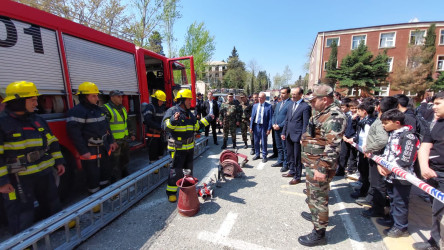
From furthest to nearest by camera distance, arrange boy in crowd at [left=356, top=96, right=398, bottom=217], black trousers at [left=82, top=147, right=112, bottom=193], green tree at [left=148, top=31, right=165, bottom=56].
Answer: green tree at [left=148, top=31, right=165, bottom=56] < black trousers at [left=82, top=147, right=112, bottom=193] < boy in crowd at [left=356, top=96, right=398, bottom=217]

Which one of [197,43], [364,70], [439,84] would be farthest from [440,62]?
[197,43]

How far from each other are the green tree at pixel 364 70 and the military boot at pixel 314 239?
2565 cm

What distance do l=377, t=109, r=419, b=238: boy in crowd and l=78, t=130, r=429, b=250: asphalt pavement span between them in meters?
0.19

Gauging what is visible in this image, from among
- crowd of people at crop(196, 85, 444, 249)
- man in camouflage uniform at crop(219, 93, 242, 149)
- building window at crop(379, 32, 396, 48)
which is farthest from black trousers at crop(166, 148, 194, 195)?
building window at crop(379, 32, 396, 48)

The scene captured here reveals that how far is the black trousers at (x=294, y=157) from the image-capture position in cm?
400

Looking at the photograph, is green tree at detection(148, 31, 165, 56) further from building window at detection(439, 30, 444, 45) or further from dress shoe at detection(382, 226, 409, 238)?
building window at detection(439, 30, 444, 45)

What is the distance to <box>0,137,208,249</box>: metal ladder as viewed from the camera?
1.87 metres

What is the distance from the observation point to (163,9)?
51.1ft

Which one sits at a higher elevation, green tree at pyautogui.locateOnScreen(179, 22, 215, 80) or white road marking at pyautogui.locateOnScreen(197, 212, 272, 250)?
green tree at pyautogui.locateOnScreen(179, 22, 215, 80)

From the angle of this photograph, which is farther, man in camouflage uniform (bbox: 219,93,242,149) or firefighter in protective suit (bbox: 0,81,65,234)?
man in camouflage uniform (bbox: 219,93,242,149)

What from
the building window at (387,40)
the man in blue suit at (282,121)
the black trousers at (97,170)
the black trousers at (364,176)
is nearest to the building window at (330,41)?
the building window at (387,40)

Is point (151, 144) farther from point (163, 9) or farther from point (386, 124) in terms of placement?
point (163, 9)

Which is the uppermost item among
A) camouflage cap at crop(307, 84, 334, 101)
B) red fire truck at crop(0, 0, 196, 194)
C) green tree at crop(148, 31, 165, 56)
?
green tree at crop(148, 31, 165, 56)

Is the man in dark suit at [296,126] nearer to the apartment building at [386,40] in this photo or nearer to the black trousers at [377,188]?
the black trousers at [377,188]
